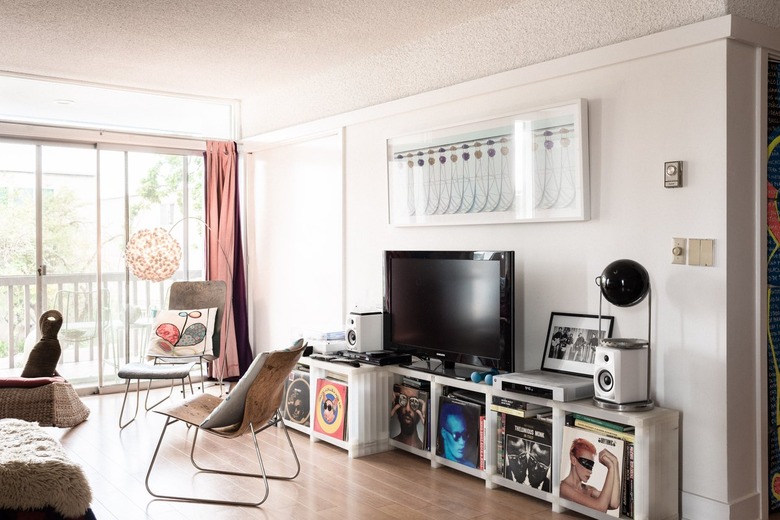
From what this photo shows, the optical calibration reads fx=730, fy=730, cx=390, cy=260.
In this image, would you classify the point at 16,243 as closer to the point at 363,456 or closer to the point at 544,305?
the point at 363,456

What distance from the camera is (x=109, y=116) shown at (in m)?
5.98

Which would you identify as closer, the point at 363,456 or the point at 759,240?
the point at 759,240

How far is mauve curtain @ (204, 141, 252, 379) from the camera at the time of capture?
640 cm

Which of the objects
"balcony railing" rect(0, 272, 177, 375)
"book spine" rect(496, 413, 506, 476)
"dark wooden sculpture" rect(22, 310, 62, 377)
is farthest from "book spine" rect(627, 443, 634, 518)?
"balcony railing" rect(0, 272, 177, 375)

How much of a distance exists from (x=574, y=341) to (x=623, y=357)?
511 millimetres

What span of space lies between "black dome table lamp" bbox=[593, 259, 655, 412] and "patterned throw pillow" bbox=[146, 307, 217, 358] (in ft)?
10.4

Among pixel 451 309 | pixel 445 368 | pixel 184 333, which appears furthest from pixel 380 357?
pixel 184 333

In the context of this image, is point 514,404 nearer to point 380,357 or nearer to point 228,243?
point 380,357

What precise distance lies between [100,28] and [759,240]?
3775mm

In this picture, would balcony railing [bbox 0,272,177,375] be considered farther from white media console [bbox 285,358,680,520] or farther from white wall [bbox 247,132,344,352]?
white media console [bbox 285,358,680,520]

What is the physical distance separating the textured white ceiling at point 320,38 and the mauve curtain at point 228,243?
80 cm

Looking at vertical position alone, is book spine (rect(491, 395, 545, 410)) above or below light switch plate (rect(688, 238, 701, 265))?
below

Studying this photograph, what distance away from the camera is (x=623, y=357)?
311cm

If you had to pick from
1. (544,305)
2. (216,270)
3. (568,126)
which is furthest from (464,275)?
(216,270)
